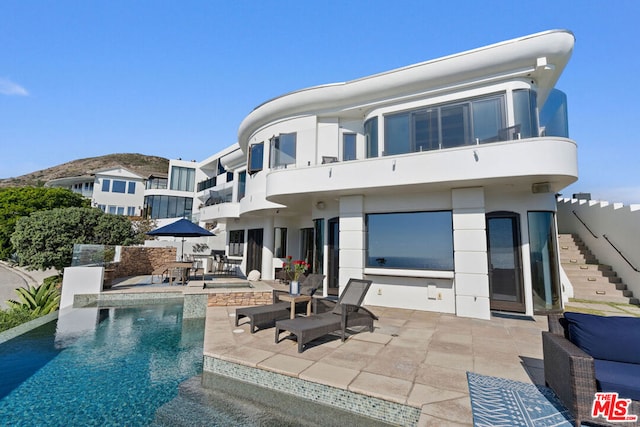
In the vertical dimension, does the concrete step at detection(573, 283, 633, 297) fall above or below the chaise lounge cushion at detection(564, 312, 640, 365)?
below

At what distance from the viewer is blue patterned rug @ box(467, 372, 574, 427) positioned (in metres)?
3.05

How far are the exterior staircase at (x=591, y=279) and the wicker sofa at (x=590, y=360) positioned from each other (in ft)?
30.5

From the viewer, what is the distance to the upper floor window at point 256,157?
13.5 meters

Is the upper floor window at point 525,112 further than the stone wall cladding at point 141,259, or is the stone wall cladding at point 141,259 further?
the stone wall cladding at point 141,259

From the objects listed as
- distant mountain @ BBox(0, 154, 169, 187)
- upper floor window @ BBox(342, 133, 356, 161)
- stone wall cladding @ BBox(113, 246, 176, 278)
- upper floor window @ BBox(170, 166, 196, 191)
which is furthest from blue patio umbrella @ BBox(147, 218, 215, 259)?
distant mountain @ BBox(0, 154, 169, 187)

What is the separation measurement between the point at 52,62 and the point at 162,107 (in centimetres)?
455

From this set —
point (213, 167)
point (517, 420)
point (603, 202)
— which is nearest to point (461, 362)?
point (517, 420)

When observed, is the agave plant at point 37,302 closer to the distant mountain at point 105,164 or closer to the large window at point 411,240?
the large window at point 411,240

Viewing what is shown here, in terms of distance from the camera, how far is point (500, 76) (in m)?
8.52

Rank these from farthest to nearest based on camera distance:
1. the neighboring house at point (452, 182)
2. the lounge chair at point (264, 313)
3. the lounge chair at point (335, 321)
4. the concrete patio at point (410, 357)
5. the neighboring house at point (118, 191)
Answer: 1. the neighboring house at point (118, 191)
2. the neighboring house at point (452, 182)
3. the lounge chair at point (264, 313)
4. the lounge chair at point (335, 321)
5. the concrete patio at point (410, 357)

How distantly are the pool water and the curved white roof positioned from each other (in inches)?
351

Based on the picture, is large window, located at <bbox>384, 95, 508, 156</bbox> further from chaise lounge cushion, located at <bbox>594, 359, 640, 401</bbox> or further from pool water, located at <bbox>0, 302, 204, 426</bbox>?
pool water, located at <bbox>0, 302, 204, 426</bbox>

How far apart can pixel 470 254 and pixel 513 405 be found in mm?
5266

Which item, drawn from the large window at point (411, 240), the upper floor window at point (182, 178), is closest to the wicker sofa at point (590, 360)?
the large window at point (411, 240)
